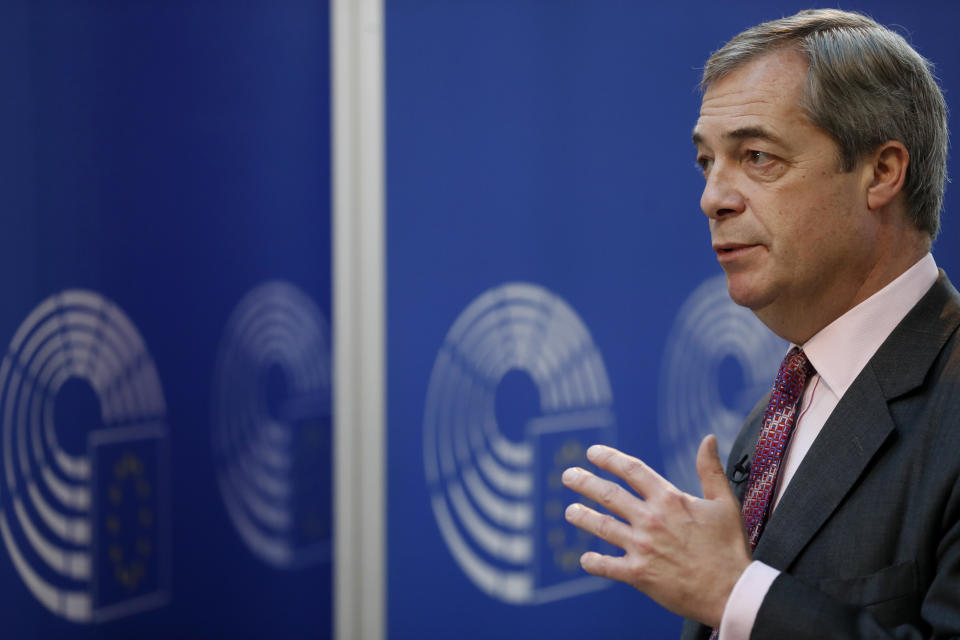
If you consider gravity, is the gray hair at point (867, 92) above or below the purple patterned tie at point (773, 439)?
above

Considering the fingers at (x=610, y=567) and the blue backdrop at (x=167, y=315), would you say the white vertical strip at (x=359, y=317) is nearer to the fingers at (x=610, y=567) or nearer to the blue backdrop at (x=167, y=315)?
the blue backdrop at (x=167, y=315)

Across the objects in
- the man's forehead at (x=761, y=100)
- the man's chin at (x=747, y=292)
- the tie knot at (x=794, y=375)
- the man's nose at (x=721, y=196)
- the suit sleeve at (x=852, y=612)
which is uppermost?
the man's forehead at (x=761, y=100)

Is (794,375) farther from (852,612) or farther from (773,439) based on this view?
(852,612)

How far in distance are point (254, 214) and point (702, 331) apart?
1.43m

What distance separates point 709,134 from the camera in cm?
166

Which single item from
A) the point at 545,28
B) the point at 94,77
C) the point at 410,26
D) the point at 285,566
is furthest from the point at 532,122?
the point at 285,566

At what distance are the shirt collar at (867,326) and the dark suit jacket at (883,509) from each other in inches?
1.1

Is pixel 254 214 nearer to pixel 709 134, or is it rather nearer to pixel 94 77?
pixel 94 77

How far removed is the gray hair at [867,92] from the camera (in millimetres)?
1562

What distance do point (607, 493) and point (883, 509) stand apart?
0.39m

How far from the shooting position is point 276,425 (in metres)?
2.94

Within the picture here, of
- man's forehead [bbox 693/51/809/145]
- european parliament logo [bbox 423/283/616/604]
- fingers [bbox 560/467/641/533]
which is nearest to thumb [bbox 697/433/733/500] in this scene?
fingers [bbox 560/467/641/533]

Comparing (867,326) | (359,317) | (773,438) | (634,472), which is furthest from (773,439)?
(359,317)

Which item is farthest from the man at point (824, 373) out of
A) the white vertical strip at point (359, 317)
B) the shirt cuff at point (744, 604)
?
the white vertical strip at point (359, 317)
